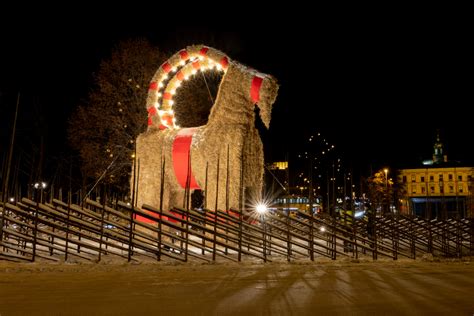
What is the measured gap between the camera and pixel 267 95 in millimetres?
8695

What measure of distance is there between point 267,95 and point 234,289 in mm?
4740

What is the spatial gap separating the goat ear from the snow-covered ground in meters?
3.22

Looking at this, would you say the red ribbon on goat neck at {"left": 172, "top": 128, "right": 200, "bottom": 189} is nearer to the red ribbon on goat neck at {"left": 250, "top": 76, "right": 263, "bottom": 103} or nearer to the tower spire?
the red ribbon on goat neck at {"left": 250, "top": 76, "right": 263, "bottom": 103}

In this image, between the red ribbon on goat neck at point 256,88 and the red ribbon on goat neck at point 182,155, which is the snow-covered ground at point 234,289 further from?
the red ribbon on goat neck at point 256,88

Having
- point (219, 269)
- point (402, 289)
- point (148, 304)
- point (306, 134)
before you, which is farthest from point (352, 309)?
point (306, 134)

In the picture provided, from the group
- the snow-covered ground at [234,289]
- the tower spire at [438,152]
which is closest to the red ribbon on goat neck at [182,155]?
the snow-covered ground at [234,289]

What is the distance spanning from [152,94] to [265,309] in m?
7.75

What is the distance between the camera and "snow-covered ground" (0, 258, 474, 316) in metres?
4.12

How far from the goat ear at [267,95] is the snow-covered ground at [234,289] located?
3219mm

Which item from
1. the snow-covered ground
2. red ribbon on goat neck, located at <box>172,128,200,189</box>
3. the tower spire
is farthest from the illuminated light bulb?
the tower spire

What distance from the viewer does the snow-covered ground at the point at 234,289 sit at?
4.12 meters

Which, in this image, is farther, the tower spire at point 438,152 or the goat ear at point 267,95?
the tower spire at point 438,152

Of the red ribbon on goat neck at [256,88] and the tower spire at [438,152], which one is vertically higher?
the tower spire at [438,152]

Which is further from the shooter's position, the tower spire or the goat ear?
the tower spire
